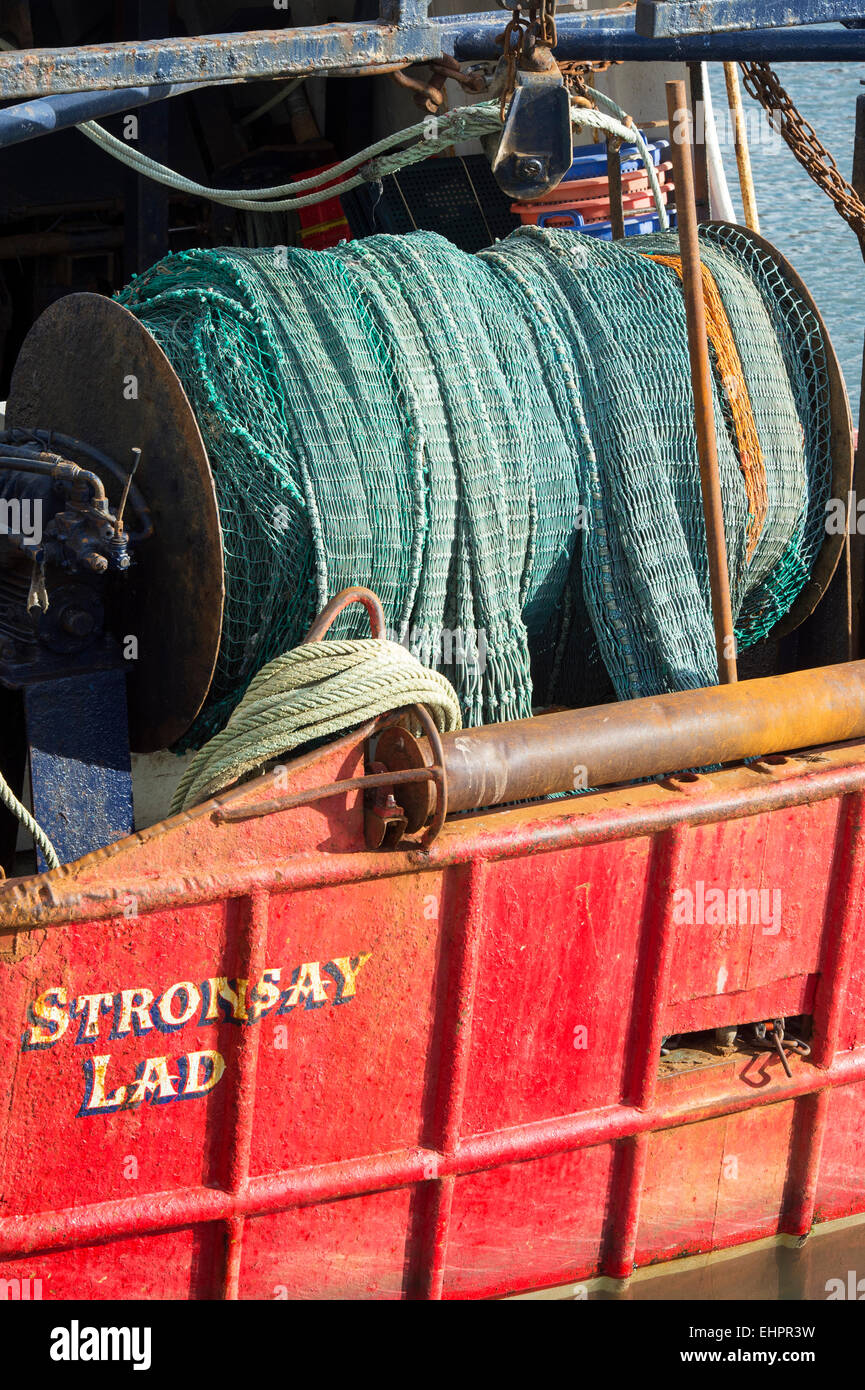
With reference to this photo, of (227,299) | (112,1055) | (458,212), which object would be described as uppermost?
(458,212)

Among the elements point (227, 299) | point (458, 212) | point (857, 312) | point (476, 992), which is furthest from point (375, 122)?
point (857, 312)

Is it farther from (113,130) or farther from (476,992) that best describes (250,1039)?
(113,130)

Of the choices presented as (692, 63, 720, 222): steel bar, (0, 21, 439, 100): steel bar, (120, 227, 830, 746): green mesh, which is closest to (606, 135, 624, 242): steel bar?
(692, 63, 720, 222): steel bar

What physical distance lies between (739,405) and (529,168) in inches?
45.3

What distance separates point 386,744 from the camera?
3805 millimetres

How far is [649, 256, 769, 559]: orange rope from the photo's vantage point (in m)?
4.82

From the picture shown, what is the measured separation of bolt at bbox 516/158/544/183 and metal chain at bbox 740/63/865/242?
109cm

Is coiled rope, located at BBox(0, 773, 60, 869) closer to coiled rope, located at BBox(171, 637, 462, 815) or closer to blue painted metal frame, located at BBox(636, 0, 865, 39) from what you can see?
coiled rope, located at BBox(171, 637, 462, 815)

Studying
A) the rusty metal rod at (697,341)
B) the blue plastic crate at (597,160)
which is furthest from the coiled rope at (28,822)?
the blue plastic crate at (597,160)

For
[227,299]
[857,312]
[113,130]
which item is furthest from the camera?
[857,312]

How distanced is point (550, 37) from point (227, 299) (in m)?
1.10

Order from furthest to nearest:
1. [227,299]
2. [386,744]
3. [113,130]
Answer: [113,130] → [227,299] → [386,744]

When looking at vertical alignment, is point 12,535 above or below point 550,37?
below

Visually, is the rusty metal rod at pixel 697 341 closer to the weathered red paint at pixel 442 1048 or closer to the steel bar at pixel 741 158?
the weathered red paint at pixel 442 1048
